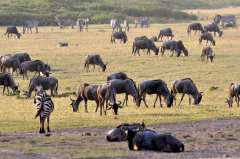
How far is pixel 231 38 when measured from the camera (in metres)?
69.1

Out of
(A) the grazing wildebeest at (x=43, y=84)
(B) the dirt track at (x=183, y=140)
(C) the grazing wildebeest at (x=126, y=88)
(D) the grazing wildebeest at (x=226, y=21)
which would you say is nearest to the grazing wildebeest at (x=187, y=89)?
(C) the grazing wildebeest at (x=126, y=88)

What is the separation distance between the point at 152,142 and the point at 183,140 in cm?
229

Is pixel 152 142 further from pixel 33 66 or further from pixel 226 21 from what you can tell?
pixel 226 21

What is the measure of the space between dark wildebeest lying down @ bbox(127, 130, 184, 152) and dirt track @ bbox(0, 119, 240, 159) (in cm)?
23

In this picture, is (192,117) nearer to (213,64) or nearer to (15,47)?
(213,64)

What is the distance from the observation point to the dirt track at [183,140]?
1950 centimetres

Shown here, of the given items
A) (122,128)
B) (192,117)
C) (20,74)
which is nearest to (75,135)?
(122,128)

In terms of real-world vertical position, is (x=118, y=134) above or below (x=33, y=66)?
above

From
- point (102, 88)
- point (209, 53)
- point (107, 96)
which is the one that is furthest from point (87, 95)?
point (209, 53)

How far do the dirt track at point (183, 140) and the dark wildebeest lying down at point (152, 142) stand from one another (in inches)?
8.9

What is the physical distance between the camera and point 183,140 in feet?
72.4

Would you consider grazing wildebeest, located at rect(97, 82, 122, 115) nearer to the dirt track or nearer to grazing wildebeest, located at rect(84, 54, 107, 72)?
the dirt track

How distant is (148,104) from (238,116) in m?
4.87

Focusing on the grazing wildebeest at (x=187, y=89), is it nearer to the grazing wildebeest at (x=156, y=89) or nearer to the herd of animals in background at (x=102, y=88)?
the herd of animals in background at (x=102, y=88)
